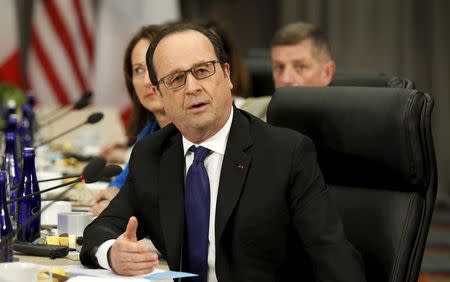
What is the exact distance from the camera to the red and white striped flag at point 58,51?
25.8 ft

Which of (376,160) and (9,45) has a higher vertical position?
(9,45)

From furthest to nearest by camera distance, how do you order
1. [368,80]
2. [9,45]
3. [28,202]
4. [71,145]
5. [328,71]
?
1. [9,45]
2. [71,145]
3. [328,71]
4. [368,80]
5. [28,202]

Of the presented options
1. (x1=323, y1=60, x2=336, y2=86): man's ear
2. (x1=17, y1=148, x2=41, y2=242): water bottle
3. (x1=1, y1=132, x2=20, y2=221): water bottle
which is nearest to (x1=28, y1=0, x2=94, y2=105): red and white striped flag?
(x1=323, y1=60, x2=336, y2=86): man's ear

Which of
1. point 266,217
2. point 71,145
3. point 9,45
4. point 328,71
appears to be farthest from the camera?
point 9,45

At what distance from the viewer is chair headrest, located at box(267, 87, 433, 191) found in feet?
→ 7.18

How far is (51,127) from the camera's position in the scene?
6.34 metres

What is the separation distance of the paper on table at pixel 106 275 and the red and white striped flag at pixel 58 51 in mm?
6017

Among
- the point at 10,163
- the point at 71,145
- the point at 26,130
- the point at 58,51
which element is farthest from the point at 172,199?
the point at 58,51

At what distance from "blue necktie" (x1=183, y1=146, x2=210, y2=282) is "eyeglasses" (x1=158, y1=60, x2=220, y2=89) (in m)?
0.18

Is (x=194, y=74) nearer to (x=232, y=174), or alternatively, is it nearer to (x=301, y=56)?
(x=232, y=174)

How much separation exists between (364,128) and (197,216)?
52cm

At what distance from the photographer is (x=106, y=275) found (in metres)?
1.98

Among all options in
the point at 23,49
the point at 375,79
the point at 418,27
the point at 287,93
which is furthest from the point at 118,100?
the point at 287,93

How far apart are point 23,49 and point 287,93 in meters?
6.01
